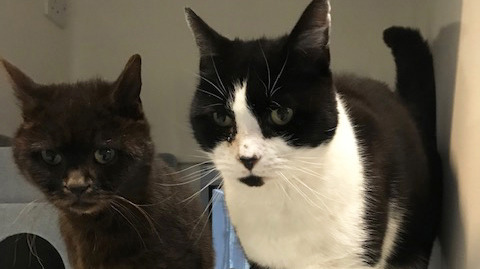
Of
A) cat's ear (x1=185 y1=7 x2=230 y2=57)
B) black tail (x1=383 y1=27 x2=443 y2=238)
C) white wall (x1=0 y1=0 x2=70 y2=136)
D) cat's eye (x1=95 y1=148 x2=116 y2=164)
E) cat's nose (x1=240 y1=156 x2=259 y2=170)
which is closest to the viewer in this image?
cat's nose (x1=240 y1=156 x2=259 y2=170)

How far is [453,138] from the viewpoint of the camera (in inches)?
45.6

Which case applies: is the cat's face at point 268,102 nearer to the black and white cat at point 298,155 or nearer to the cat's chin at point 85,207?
the black and white cat at point 298,155

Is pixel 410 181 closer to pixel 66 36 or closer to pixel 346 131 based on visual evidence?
pixel 346 131

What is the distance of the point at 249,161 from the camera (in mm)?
928

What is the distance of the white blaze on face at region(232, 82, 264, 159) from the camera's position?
0.93 meters

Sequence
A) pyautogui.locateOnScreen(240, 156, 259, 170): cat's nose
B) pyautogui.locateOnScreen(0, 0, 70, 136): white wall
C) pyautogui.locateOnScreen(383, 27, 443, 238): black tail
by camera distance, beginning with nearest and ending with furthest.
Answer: pyautogui.locateOnScreen(240, 156, 259, 170): cat's nose < pyautogui.locateOnScreen(383, 27, 443, 238): black tail < pyautogui.locateOnScreen(0, 0, 70, 136): white wall

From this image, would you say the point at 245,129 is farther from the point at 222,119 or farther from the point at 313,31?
the point at 313,31

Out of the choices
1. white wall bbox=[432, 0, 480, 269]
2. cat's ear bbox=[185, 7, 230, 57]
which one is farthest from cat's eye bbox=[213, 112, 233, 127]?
white wall bbox=[432, 0, 480, 269]

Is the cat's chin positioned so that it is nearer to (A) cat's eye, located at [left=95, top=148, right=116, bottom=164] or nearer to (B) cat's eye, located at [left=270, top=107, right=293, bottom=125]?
(A) cat's eye, located at [left=95, top=148, right=116, bottom=164]

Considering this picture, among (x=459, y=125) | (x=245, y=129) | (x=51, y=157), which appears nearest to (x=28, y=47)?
(x=51, y=157)

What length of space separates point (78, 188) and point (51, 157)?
0.31 feet

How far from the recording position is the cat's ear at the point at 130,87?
119cm

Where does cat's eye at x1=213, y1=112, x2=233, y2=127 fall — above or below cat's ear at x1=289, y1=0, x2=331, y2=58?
below

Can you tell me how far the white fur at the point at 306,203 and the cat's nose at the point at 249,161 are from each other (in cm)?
3
